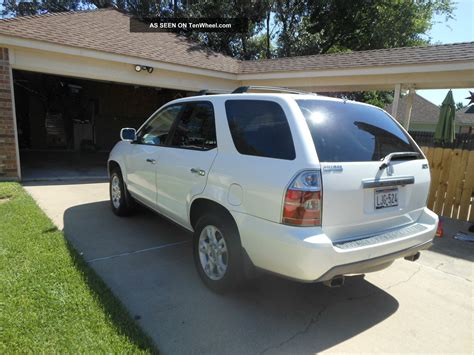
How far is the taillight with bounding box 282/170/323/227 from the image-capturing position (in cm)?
237

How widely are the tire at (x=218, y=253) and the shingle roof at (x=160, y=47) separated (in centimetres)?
705

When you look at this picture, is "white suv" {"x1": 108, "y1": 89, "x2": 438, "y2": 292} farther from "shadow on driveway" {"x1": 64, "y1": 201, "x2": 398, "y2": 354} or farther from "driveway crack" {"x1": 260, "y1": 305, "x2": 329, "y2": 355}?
"driveway crack" {"x1": 260, "y1": 305, "x2": 329, "y2": 355}

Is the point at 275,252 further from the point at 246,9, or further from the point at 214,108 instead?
the point at 246,9

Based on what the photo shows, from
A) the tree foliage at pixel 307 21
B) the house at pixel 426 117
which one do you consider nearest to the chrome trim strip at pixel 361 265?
the tree foliage at pixel 307 21

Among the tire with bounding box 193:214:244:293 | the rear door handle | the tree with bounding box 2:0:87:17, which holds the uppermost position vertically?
the tree with bounding box 2:0:87:17

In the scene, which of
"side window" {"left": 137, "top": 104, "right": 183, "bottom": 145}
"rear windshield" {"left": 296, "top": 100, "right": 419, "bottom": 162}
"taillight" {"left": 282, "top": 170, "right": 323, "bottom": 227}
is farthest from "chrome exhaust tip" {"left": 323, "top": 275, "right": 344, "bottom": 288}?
"side window" {"left": 137, "top": 104, "right": 183, "bottom": 145}

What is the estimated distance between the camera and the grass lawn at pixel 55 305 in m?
2.36

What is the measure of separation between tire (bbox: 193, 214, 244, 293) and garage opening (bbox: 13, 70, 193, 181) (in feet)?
35.1

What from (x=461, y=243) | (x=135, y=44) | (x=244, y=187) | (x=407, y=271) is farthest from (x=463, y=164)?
(x=135, y=44)

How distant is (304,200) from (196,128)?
1.65 metres

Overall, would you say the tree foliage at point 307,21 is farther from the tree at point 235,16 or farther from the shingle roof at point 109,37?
the shingle roof at point 109,37

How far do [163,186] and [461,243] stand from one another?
4.54m

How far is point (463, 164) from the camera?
6.09 m

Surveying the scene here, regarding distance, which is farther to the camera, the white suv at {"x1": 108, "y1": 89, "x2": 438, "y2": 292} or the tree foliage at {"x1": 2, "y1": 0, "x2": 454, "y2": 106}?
the tree foliage at {"x1": 2, "y1": 0, "x2": 454, "y2": 106}
